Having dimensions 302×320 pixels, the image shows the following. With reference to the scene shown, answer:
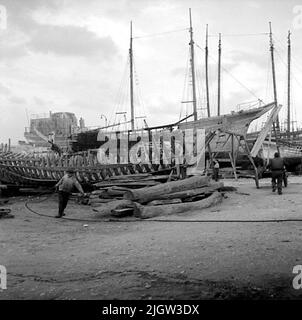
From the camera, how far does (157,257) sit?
20.5 ft

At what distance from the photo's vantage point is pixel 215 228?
8414 millimetres

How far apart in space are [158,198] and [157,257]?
19.3ft

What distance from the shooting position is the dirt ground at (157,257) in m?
4.65

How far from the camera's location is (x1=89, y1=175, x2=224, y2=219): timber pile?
11203 millimetres

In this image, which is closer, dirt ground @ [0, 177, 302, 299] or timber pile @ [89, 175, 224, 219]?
dirt ground @ [0, 177, 302, 299]

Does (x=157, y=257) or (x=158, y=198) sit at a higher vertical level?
(x=158, y=198)

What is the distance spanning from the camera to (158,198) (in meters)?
12.1

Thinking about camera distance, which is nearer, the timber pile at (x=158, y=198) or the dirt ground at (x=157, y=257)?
the dirt ground at (x=157, y=257)

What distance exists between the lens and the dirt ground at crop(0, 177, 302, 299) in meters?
4.65

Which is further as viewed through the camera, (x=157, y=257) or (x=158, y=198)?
(x=158, y=198)

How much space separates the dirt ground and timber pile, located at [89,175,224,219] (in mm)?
606

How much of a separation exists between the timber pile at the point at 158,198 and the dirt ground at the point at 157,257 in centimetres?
61
